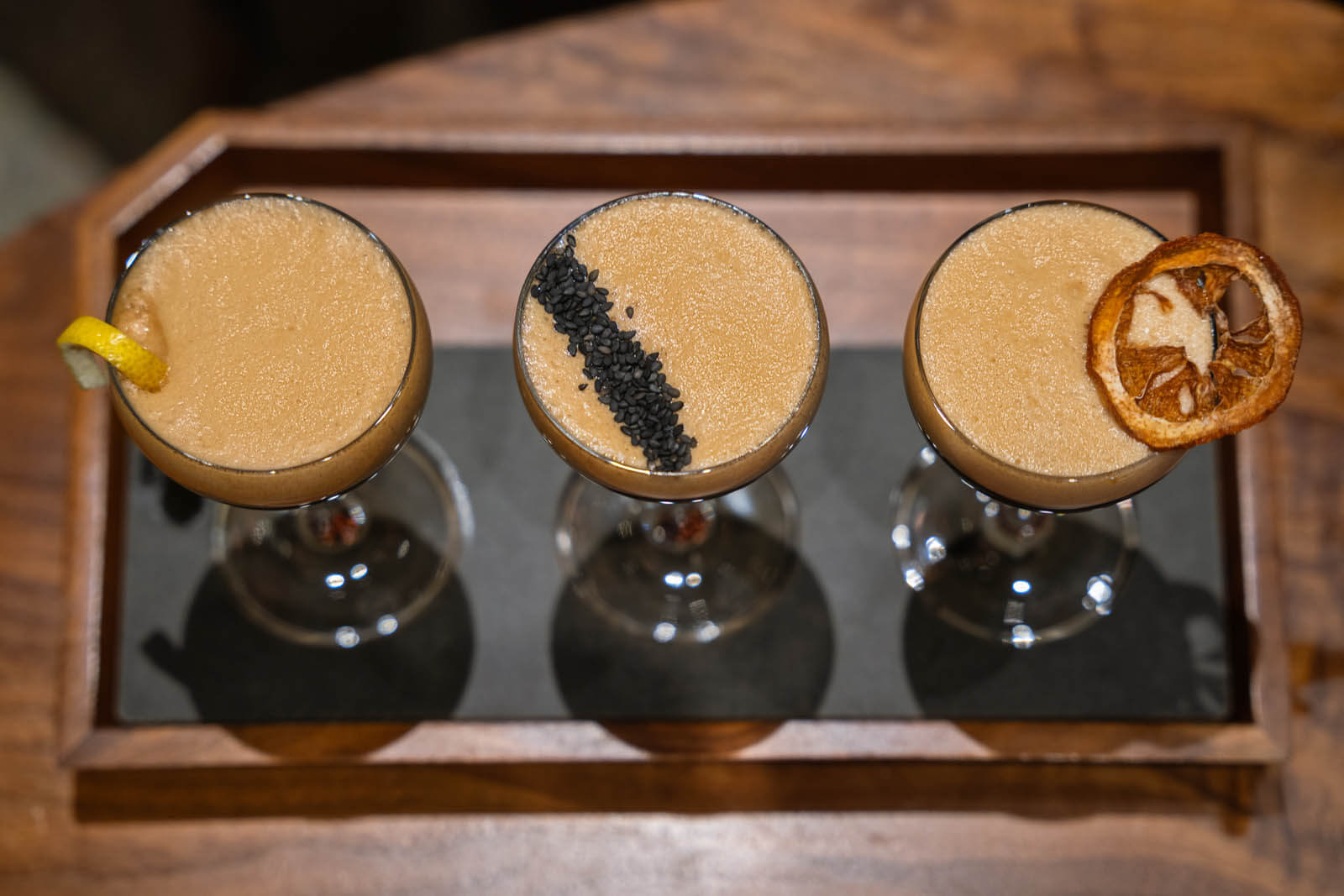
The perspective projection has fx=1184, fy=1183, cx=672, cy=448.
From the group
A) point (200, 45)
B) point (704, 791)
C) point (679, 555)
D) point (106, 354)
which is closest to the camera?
point (106, 354)

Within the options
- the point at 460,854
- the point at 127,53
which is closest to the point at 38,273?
the point at 460,854

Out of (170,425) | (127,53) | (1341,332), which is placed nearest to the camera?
(170,425)

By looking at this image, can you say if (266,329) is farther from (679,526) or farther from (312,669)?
(679,526)

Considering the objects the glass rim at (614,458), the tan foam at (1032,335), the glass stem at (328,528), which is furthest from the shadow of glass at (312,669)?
the tan foam at (1032,335)

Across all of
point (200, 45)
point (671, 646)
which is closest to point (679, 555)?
point (671, 646)

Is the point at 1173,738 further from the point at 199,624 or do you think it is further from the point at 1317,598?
the point at 199,624

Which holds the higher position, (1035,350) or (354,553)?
(1035,350)
